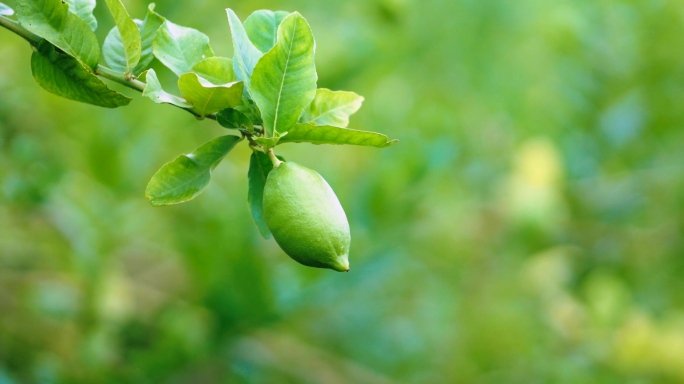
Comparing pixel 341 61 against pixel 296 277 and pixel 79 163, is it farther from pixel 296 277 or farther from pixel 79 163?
pixel 79 163

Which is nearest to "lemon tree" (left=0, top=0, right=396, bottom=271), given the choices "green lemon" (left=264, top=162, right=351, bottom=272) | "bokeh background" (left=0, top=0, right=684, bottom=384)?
"green lemon" (left=264, top=162, right=351, bottom=272)

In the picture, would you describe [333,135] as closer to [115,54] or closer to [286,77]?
[286,77]

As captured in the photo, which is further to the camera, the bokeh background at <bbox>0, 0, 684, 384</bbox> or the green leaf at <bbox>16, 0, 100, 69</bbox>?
the bokeh background at <bbox>0, 0, 684, 384</bbox>

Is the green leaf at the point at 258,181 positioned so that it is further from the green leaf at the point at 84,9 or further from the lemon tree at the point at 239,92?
the green leaf at the point at 84,9

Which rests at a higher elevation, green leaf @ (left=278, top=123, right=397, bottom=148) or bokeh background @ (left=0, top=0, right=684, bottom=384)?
bokeh background @ (left=0, top=0, right=684, bottom=384)

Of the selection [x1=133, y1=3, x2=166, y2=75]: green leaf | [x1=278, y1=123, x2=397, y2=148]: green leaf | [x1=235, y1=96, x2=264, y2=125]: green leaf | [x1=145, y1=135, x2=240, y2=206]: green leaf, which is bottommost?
[x1=145, y1=135, x2=240, y2=206]: green leaf

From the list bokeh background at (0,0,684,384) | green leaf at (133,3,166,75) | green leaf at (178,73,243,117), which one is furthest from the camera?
bokeh background at (0,0,684,384)

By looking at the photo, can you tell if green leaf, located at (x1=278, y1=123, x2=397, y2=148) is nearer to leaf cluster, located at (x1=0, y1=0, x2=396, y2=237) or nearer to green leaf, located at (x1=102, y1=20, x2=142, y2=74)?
leaf cluster, located at (x1=0, y1=0, x2=396, y2=237)

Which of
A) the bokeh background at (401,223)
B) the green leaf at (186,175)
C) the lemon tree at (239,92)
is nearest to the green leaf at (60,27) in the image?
the lemon tree at (239,92)

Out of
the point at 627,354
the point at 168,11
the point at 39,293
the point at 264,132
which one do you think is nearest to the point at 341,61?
the point at 168,11
